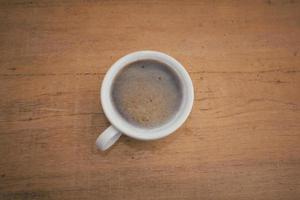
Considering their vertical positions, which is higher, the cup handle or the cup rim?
the cup rim

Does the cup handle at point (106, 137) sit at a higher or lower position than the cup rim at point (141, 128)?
lower

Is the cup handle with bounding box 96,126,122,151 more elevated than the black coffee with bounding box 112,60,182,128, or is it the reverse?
the black coffee with bounding box 112,60,182,128

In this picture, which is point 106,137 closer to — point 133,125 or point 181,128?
point 133,125
